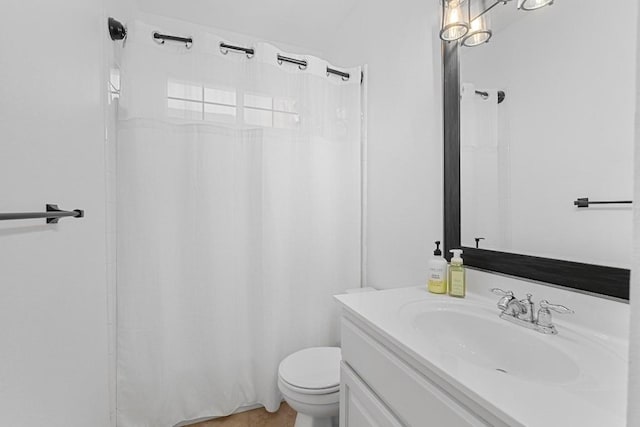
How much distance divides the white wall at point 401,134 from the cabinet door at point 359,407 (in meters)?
0.59

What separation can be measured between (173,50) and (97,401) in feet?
5.45

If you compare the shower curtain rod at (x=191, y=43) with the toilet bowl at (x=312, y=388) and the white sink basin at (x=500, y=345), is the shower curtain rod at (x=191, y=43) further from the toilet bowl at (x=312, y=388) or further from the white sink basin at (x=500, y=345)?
the toilet bowl at (x=312, y=388)

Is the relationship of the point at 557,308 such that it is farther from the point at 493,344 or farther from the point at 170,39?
the point at 170,39

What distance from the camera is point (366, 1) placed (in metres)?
1.82

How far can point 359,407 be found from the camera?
0.98 m

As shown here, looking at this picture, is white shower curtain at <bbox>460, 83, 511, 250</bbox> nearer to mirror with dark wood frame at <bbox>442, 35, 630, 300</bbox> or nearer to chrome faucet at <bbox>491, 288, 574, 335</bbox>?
mirror with dark wood frame at <bbox>442, 35, 630, 300</bbox>

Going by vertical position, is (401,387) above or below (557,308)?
below

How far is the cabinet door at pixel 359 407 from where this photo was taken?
851mm

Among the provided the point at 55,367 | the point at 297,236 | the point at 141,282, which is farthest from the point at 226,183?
the point at 55,367

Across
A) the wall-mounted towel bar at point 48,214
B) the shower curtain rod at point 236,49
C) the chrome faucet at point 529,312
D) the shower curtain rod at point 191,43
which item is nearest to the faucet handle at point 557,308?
the chrome faucet at point 529,312

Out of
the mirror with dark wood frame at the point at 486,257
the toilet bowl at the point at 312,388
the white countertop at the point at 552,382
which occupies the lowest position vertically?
the toilet bowl at the point at 312,388

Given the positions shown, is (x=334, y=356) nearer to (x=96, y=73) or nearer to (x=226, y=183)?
(x=226, y=183)

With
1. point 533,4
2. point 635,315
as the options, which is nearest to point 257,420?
point 635,315

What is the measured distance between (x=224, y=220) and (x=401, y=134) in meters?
1.06
